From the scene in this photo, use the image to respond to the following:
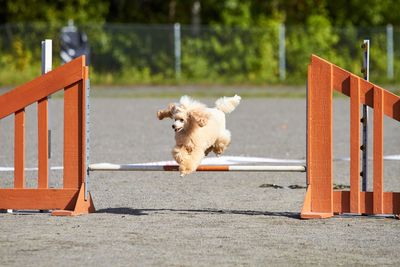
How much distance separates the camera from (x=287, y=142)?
620 inches

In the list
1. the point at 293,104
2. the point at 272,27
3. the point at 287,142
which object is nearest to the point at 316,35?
the point at 272,27

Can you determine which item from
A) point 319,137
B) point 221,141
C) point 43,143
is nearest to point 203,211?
point 221,141

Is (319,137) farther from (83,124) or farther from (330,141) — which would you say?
(83,124)

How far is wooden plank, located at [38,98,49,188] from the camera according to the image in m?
9.05

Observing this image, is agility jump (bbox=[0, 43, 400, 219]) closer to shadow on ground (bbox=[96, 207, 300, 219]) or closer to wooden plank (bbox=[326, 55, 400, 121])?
wooden plank (bbox=[326, 55, 400, 121])

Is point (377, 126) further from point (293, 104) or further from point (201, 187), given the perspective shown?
point (293, 104)

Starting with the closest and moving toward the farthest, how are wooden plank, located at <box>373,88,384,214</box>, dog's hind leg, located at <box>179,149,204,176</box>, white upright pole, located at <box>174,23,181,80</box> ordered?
1. dog's hind leg, located at <box>179,149,204,176</box>
2. wooden plank, located at <box>373,88,384,214</box>
3. white upright pole, located at <box>174,23,181,80</box>

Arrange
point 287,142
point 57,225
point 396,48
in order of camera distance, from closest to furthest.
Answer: point 57,225 < point 287,142 < point 396,48

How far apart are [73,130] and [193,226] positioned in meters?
1.41

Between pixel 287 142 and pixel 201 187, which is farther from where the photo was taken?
pixel 287 142

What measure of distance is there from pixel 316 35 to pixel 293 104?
1212cm

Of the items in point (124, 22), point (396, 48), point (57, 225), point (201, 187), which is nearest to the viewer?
point (57, 225)

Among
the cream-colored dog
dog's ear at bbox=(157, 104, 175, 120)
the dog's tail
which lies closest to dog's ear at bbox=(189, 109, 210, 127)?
the cream-colored dog

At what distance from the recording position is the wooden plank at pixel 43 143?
9.05m
